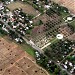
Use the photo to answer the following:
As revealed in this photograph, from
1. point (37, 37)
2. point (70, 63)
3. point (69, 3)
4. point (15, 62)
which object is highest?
point (69, 3)

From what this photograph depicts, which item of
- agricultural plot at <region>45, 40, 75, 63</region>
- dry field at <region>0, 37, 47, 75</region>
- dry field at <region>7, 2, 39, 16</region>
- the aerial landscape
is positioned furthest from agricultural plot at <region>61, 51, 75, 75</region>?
dry field at <region>7, 2, 39, 16</region>

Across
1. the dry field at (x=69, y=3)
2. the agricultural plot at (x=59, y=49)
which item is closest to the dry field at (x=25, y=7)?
the dry field at (x=69, y=3)

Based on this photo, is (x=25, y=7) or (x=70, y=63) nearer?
(x=70, y=63)

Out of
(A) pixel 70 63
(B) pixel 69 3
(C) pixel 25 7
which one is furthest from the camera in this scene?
(B) pixel 69 3

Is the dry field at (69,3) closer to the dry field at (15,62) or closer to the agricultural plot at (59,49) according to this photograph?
the agricultural plot at (59,49)

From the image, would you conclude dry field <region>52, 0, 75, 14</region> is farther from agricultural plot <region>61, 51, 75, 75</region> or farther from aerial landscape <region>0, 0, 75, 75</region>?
agricultural plot <region>61, 51, 75, 75</region>

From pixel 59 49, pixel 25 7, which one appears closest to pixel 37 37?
pixel 59 49

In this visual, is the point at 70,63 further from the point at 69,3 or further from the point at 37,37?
the point at 69,3

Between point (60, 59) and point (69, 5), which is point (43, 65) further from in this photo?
point (69, 5)

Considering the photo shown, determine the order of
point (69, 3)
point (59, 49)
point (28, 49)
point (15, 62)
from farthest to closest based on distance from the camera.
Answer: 1. point (69, 3)
2. point (28, 49)
3. point (59, 49)
4. point (15, 62)
